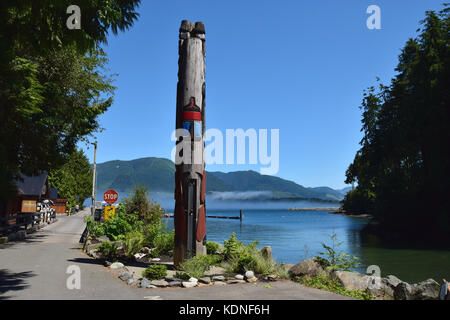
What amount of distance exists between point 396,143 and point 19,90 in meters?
37.7

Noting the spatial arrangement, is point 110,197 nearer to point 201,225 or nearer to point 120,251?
point 120,251

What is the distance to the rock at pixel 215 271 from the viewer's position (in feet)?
37.5

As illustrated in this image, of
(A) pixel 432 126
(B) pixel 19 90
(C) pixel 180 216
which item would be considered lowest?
(C) pixel 180 216

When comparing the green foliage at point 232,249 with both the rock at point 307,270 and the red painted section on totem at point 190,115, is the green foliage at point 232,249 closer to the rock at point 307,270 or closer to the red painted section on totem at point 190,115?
the rock at point 307,270

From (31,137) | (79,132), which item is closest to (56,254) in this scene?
(31,137)

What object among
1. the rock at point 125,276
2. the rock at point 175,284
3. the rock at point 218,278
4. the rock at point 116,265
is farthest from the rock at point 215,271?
the rock at point 116,265

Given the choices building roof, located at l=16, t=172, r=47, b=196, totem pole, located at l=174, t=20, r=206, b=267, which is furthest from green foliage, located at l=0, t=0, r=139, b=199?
building roof, located at l=16, t=172, r=47, b=196

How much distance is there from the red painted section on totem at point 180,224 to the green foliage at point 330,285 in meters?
4.01

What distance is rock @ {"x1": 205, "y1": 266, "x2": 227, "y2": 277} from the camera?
37.5 ft

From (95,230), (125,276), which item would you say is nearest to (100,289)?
(125,276)

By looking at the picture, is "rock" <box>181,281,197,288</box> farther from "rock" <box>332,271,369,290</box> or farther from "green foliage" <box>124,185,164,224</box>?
"green foliage" <box>124,185,164,224</box>

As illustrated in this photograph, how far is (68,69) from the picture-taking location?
25609 mm

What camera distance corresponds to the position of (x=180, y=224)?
41.0 ft
